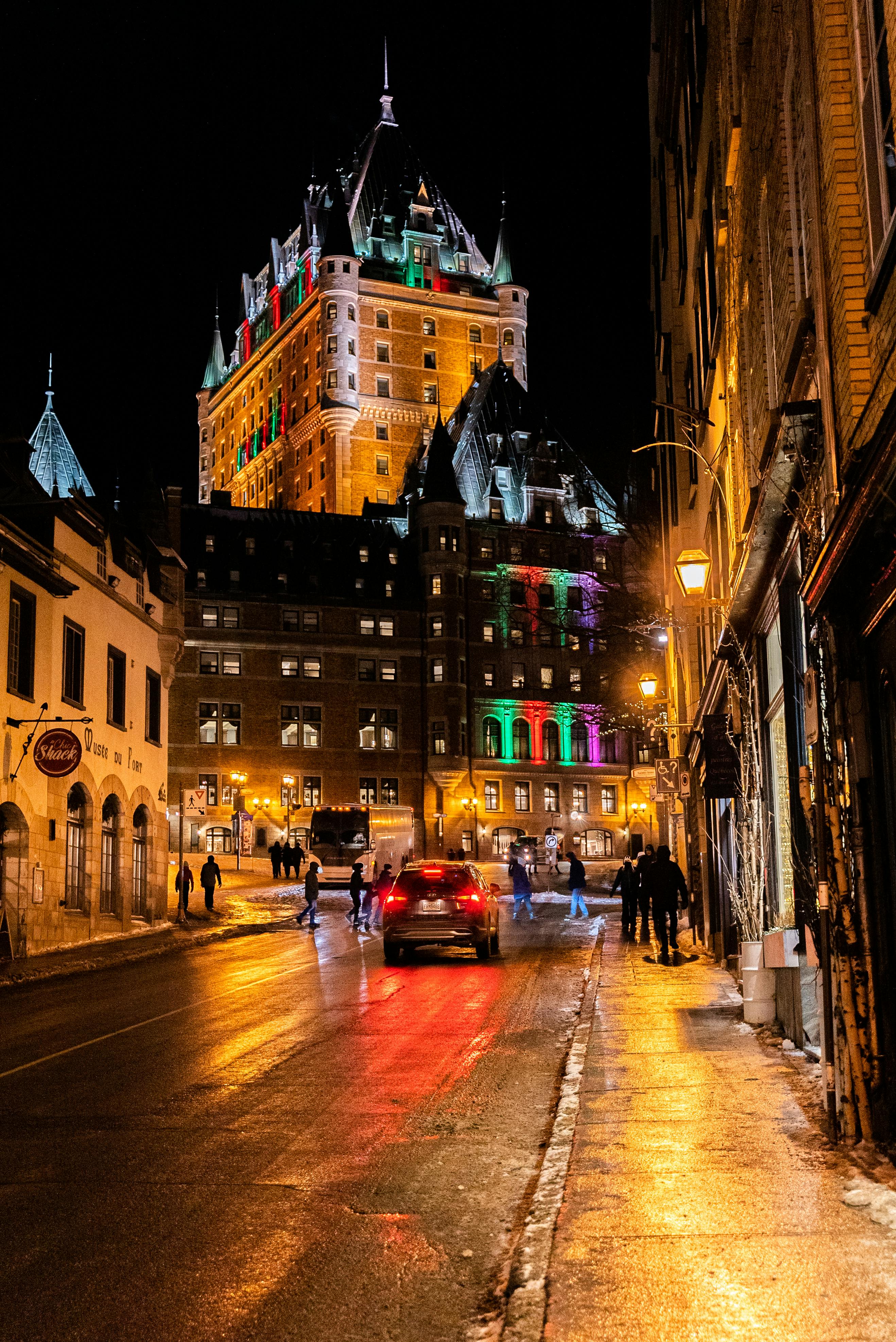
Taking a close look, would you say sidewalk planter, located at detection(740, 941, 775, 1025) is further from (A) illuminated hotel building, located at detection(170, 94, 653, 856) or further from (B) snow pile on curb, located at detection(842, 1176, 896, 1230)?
(A) illuminated hotel building, located at detection(170, 94, 653, 856)

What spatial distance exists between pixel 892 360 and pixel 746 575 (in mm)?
6702

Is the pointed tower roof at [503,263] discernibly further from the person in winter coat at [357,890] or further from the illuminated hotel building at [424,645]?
the person in winter coat at [357,890]

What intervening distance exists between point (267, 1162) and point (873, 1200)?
345 cm

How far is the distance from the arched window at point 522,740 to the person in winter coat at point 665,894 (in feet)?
243

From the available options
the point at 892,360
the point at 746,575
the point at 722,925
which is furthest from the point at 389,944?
the point at 892,360

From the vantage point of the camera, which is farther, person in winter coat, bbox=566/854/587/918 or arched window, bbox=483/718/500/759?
arched window, bbox=483/718/500/759

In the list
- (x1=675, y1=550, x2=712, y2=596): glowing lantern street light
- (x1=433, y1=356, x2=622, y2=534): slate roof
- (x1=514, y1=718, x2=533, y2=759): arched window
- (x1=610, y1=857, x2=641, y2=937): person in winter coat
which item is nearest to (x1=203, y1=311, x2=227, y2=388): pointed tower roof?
(x1=433, y1=356, x2=622, y2=534): slate roof

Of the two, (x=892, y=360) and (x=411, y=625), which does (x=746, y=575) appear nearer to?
(x=892, y=360)

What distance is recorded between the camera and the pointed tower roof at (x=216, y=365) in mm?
156500

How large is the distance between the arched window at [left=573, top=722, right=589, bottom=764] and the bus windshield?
38.2m

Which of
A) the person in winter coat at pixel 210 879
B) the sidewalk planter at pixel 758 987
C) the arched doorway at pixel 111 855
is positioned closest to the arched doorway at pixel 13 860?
the arched doorway at pixel 111 855

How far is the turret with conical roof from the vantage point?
133 m

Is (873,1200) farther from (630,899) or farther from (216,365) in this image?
(216,365)

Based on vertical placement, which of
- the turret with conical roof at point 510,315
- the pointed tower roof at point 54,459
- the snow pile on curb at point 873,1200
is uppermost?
the turret with conical roof at point 510,315
